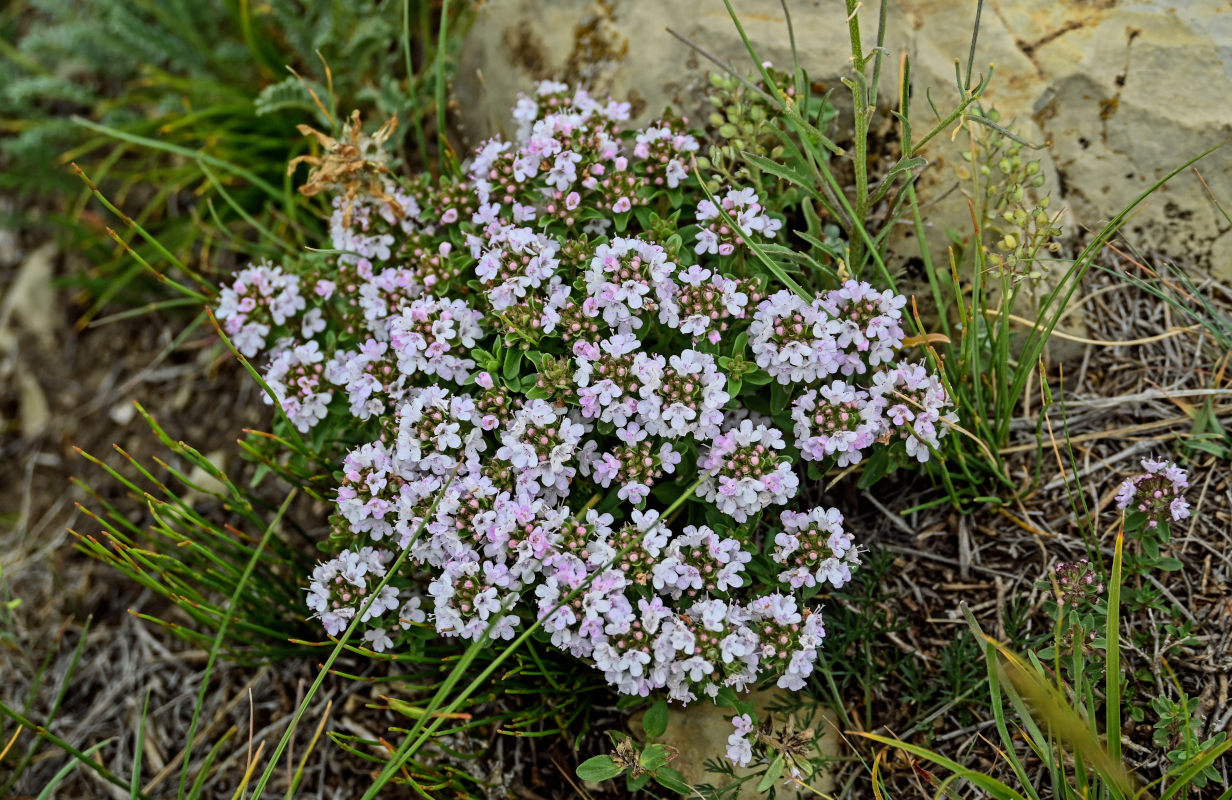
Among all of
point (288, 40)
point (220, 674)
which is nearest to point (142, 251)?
point (288, 40)

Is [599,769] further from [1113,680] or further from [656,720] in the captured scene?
[1113,680]

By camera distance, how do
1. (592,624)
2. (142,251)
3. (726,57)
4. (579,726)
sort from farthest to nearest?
1. (142,251)
2. (726,57)
3. (579,726)
4. (592,624)

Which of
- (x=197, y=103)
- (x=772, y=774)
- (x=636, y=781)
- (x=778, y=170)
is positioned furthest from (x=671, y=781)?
(x=197, y=103)

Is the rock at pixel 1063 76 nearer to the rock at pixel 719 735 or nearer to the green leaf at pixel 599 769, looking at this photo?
the rock at pixel 719 735

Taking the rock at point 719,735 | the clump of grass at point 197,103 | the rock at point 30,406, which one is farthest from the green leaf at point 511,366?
the rock at point 30,406

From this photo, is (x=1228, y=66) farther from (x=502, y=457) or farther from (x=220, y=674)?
(x=220, y=674)

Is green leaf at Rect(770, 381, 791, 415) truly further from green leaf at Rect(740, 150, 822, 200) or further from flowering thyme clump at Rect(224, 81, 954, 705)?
green leaf at Rect(740, 150, 822, 200)
